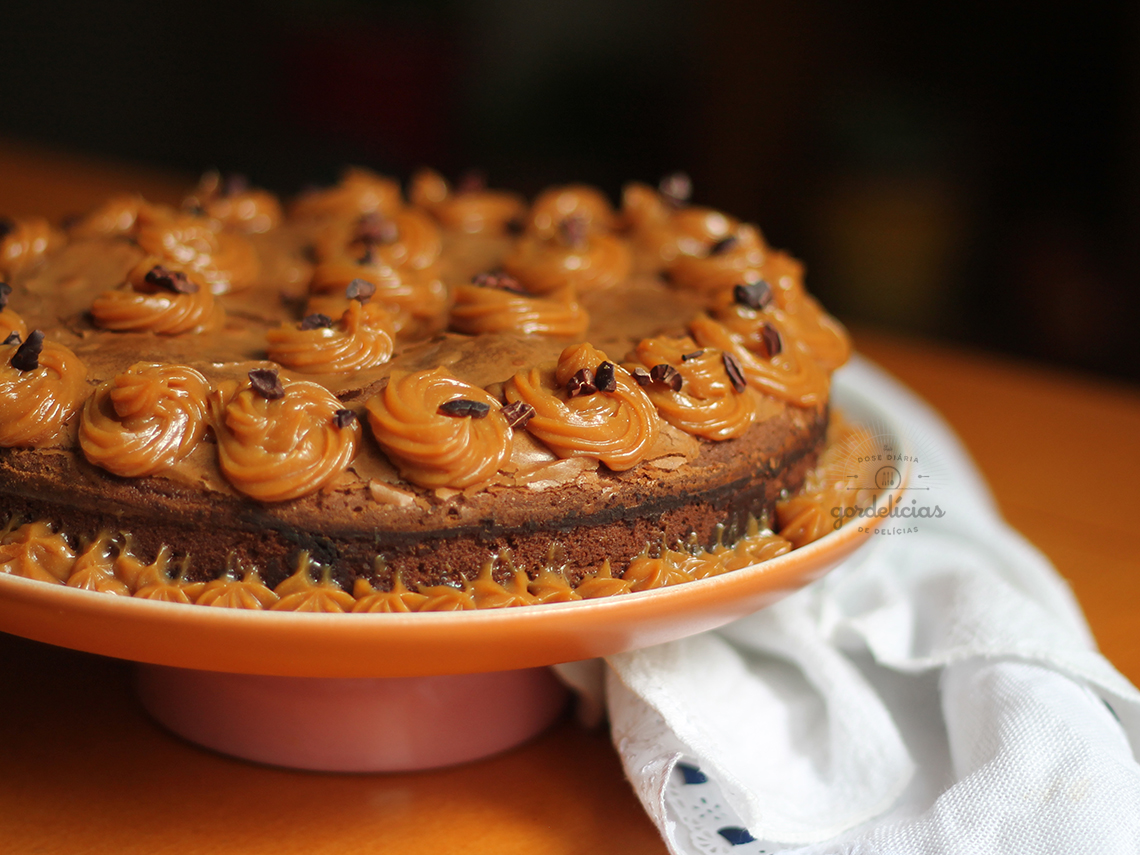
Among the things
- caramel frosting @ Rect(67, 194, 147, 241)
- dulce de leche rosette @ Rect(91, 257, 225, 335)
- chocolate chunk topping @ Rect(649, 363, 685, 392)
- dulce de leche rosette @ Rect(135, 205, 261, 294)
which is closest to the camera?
chocolate chunk topping @ Rect(649, 363, 685, 392)

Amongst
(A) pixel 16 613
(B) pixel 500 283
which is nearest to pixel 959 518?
(B) pixel 500 283

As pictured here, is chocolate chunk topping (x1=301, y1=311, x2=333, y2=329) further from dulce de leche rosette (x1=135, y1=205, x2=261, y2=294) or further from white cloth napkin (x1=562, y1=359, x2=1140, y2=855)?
white cloth napkin (x1=562, y1=359, x2=1140, y2=855)

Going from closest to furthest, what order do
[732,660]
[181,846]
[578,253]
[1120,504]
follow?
[181,846] → [732,660] → [578,253] → [1120,504]

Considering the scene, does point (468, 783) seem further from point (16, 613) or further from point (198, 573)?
point (16, 613)

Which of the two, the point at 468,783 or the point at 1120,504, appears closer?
the point at 468,783

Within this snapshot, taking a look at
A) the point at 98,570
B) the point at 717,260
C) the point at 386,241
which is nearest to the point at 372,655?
the point at 98,570

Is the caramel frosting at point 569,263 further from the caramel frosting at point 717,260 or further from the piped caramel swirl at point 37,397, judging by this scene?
the piped caramel swirl at point 37,397

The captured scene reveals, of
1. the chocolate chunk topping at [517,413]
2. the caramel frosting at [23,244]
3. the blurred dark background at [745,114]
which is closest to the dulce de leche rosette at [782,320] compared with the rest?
the chocolate chunk topping at [517,413]

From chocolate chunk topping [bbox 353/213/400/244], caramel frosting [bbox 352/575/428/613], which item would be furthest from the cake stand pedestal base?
chocolate chunk topping [bbox 353/213/400/244]
